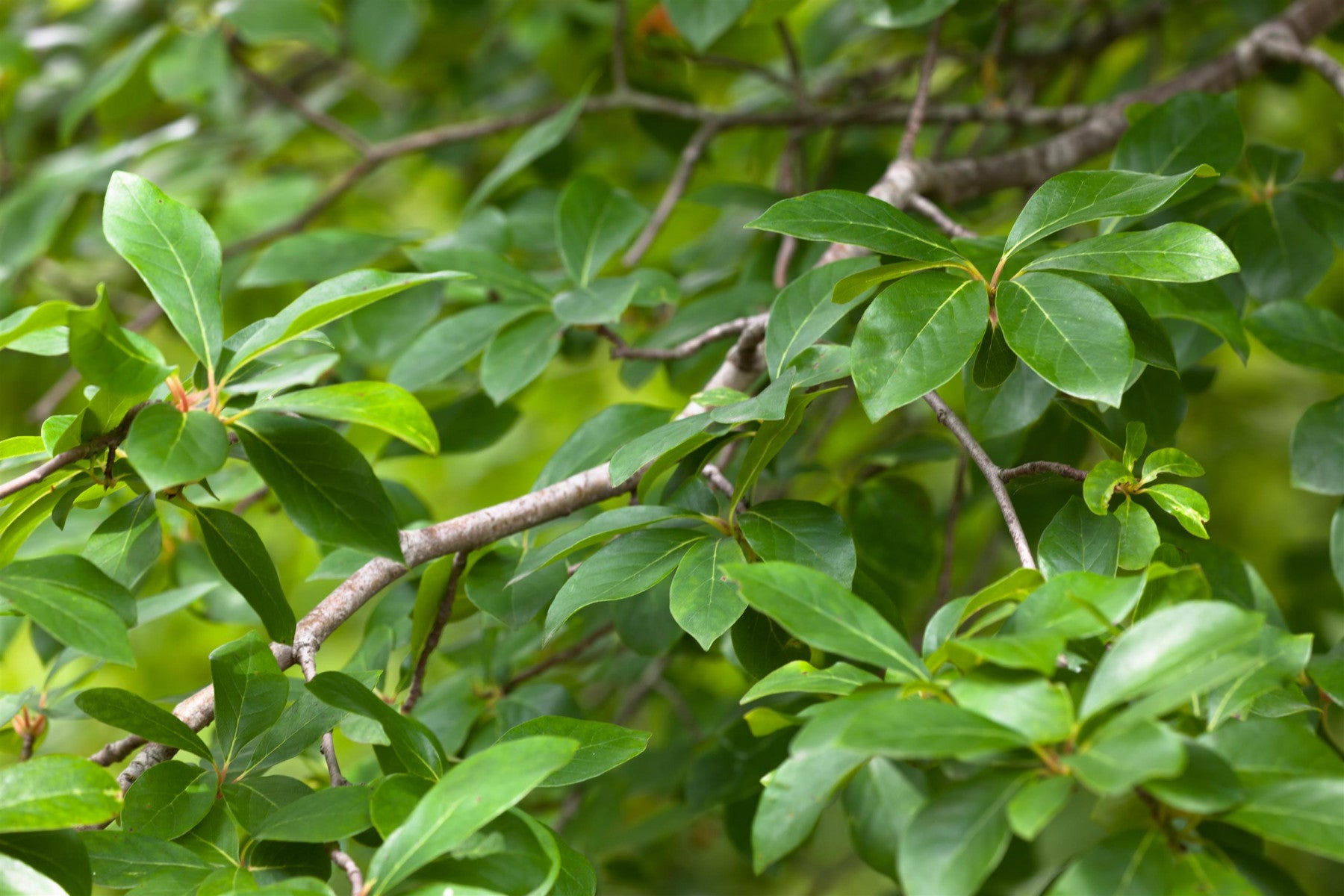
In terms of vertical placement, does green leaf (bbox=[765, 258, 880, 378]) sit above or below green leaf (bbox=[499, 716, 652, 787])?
above

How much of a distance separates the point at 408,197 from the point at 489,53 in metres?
0.66

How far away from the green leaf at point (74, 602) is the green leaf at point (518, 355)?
1.41ft

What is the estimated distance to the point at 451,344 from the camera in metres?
1.00

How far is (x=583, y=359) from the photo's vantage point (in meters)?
1.30

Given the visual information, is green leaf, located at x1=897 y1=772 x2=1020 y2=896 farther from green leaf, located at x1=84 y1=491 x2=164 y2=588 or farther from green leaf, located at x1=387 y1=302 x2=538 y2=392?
green leaf, located at x1=387 y1=302 x2=538 y2=392

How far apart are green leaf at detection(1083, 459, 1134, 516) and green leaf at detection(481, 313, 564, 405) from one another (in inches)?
21.2

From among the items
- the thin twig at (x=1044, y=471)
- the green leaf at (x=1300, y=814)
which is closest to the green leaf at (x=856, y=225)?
the thin twig at (x=1044, y=471)

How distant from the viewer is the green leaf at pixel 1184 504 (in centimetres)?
58

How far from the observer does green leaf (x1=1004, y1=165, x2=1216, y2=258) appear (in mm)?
580

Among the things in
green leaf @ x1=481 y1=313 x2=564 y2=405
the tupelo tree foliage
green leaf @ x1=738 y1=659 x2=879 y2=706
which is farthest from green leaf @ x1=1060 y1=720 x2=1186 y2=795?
green leaf @ x1=481 y1=313 x2=564 y2=405

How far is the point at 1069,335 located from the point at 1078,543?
12 cm

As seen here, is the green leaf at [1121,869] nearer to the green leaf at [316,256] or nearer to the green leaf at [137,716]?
the green leaf at [137,716]

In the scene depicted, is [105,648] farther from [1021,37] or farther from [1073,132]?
[1021,37]

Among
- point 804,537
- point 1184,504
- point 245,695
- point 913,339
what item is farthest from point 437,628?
point 1184,504
